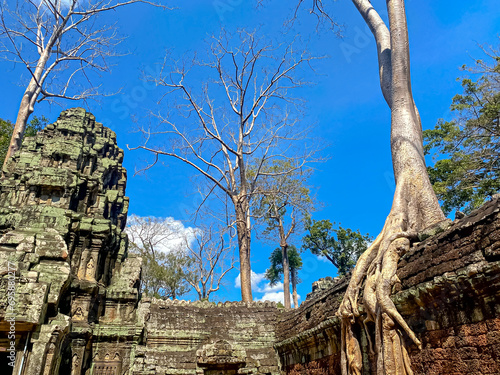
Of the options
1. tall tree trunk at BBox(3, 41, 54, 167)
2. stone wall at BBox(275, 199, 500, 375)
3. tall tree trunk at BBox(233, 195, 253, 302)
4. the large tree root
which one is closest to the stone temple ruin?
stone wall at BBox(275, 199, 500, 375)

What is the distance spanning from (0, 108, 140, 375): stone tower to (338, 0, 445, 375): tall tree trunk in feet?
16.9

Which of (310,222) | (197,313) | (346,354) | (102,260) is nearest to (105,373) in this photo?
(197,313)

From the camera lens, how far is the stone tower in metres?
6.33

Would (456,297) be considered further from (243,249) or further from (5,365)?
(243,249)

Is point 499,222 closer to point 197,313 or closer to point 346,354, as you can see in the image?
point 346,354

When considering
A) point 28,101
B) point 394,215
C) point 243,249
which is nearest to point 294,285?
point 243,249

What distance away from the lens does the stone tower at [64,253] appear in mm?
6328

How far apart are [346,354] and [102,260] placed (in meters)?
8.58

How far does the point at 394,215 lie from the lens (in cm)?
668

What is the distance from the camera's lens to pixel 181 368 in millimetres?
8938

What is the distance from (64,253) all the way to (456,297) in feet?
25.5

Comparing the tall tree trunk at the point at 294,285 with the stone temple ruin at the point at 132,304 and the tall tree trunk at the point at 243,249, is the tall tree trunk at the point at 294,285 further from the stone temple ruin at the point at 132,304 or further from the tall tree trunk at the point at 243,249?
the stone temple ruin at the point at 132,304

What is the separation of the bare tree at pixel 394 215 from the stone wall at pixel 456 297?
17cm

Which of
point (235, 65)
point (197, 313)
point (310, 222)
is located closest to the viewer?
point (197, 313)
